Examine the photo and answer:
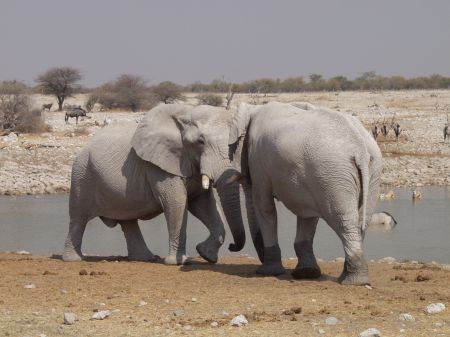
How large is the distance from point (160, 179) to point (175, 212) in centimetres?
45

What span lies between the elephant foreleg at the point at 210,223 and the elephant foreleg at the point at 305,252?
167 centimetres

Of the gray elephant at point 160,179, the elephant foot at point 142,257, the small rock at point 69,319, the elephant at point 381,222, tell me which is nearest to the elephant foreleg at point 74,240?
the gray elephant at point 160,179

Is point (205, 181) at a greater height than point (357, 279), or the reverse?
point (205, 181)

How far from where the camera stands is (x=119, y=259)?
13438mm

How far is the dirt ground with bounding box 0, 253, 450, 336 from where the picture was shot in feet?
25.7

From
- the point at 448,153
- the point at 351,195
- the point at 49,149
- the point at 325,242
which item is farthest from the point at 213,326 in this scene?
the point at 448,153

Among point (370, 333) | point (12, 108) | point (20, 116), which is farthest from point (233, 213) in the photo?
point (12, 108)

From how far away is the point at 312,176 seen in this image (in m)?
9.85

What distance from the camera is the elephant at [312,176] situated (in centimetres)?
975

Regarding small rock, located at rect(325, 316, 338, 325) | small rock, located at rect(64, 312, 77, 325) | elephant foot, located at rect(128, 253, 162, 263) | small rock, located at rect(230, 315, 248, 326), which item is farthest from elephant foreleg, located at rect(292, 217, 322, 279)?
small rock, located at rect(64, 312, 77, 325)

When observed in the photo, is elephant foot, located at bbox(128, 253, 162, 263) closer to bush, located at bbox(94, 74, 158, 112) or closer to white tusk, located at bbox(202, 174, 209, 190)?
white tusk, located at bbox(202, 174, 209, 190)

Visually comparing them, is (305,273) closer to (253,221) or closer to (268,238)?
(268,238)

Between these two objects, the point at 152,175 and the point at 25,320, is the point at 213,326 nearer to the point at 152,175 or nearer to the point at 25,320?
the point at 25,320

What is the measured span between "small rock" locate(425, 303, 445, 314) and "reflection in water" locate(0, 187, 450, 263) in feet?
23.2
